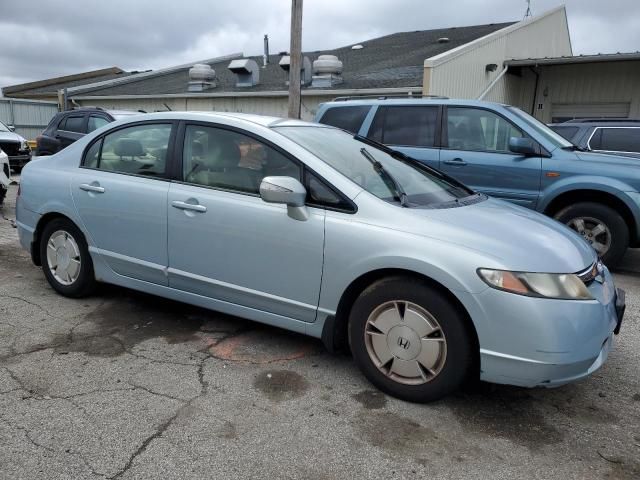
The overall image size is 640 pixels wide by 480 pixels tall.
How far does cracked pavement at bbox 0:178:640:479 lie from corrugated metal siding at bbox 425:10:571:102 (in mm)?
9564

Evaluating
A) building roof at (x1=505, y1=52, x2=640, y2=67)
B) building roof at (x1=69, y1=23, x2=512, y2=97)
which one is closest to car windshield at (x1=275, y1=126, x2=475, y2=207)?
building roof at (x1=69, y1=23, x2=512, y2=97)

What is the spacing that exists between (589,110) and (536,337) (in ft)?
47.8

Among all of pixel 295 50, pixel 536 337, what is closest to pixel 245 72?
pixel 295 50

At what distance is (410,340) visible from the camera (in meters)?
2.91

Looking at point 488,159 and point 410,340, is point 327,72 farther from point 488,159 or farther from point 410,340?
point 410,340

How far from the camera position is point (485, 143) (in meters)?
6.46

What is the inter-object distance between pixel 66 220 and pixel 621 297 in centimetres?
403

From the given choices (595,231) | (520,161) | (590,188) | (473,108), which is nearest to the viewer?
(590,188)

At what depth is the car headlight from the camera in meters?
2.64

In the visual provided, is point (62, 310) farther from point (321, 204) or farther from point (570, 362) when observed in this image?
point (570, 362)

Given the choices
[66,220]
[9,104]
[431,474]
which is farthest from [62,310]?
[9,104]

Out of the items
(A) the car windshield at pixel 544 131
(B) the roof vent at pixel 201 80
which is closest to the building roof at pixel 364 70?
(B) the roof vent at pixel 201 80

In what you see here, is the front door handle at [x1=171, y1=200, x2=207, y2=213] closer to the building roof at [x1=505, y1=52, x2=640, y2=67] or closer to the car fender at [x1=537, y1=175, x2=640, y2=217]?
the car fender at [x1=537, y1=175, x2=640, y2=217]

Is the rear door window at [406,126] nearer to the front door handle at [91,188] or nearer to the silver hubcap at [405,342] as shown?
the front door handle at [91,188]
